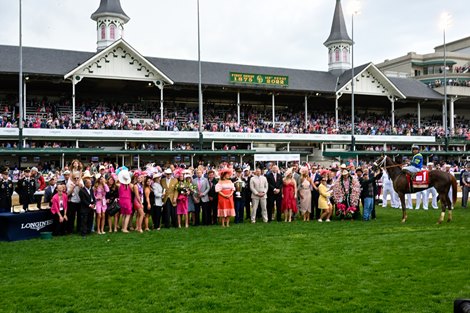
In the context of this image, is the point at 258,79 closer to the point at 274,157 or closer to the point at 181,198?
the point at 274,157

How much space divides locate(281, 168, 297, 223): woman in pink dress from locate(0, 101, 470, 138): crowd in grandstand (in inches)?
769

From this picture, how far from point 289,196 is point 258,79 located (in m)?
23.4

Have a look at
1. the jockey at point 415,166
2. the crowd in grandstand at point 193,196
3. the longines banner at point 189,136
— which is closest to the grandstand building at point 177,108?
the longines banner at point 189,136

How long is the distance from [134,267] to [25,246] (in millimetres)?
3615

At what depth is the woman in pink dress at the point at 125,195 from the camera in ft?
38.7

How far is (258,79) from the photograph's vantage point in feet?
118

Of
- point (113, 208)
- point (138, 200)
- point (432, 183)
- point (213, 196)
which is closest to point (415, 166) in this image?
point (432, 183)

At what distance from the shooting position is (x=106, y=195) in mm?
12086

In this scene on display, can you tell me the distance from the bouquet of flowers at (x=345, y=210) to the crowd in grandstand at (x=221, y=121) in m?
20.2

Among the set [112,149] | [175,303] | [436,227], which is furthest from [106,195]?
[112,149]

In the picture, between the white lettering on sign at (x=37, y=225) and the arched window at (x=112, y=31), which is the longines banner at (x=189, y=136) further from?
the white lettering on sign at (x=37, y=225)

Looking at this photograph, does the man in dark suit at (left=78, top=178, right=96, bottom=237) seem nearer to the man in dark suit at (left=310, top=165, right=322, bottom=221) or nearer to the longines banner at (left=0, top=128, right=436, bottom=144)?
the man in dark suit at (left=310, top=165, right=322, bottom=221)

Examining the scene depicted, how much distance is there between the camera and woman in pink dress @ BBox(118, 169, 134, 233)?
11805mm

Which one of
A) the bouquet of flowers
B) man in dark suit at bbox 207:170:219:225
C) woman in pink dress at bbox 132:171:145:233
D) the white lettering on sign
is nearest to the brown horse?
the bouquet of flowers
